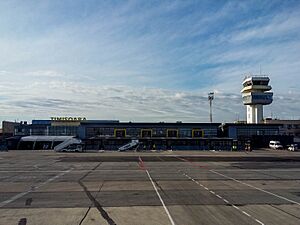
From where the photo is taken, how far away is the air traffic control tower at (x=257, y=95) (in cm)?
14388

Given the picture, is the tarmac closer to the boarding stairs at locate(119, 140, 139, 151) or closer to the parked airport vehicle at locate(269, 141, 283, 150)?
the boarding stairs at locate(119, 140, 139, 151)

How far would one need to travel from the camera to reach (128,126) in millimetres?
125688

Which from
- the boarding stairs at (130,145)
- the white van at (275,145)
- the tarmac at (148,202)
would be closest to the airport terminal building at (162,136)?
the boarding stairs at (130,145)

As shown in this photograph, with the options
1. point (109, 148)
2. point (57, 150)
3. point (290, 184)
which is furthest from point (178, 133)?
point (290, 184)

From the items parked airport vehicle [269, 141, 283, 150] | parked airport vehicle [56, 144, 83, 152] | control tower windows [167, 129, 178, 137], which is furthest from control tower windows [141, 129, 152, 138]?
parked airport vehicle [269, 141, 283, 150]

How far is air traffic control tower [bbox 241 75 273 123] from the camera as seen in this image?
144 metres

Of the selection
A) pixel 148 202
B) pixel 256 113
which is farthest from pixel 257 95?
pixel 148 202

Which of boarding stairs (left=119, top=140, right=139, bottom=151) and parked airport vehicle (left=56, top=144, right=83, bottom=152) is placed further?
boarding stairs (left=119, top=140, right=139, bottom=151)

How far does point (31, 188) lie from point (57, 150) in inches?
2858

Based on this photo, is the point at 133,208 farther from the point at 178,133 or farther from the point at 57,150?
the point at 178,133

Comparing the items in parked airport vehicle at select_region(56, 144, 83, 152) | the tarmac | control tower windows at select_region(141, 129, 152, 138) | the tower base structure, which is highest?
the tower base structure

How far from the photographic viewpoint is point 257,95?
472 feet

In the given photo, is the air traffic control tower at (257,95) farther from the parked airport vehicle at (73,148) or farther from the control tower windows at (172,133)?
the parked airport vehicle at (73,148)

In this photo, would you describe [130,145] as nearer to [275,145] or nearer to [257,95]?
[275,145]
